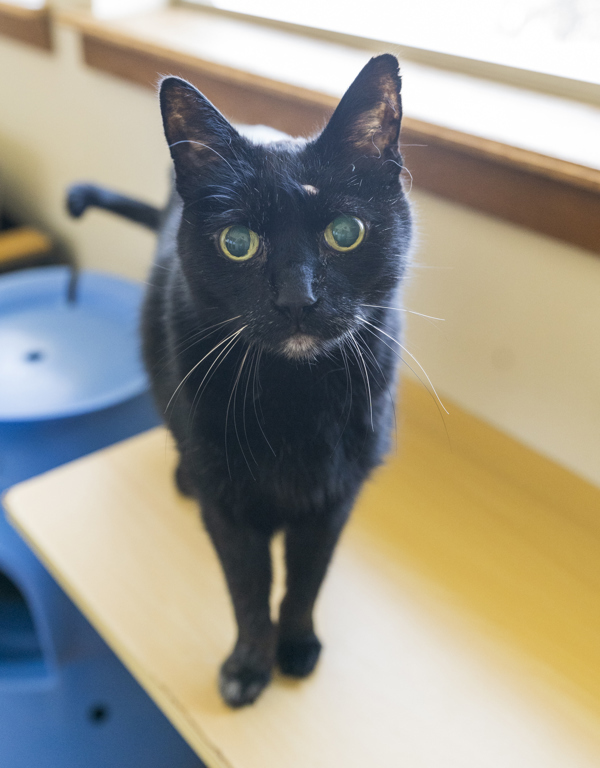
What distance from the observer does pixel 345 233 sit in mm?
489

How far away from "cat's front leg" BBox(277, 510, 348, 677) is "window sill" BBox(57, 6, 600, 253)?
0.43m

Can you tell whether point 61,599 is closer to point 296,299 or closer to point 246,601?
point 246,601

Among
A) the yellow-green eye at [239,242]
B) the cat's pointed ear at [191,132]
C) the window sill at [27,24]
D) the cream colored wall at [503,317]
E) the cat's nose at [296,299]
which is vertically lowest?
the cream colored wall at [503,317]

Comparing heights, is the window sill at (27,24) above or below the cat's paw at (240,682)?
above

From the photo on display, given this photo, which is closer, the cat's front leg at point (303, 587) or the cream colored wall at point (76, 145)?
the cat's front leg at point (303, 587)

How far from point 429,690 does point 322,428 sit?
313 millimetres

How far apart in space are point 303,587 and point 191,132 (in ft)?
1.51

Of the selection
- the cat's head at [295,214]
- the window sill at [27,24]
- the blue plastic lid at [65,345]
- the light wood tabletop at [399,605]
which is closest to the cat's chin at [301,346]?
the cat's head at [295,214]

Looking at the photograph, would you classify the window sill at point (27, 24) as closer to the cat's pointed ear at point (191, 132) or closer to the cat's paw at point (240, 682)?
the cat's pointed ear at point (191, 132)

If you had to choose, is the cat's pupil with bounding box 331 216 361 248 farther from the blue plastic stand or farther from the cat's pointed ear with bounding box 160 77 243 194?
the blue plastic stand

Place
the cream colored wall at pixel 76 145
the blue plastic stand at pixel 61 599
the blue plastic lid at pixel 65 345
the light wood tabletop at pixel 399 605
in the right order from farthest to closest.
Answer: the cream colored wall at pixel 76 145 < the blue plastic lid at pixel 65 345 < the blue plastic stand at pixel 61 599 < the light wood tabletop at pixel 399 605

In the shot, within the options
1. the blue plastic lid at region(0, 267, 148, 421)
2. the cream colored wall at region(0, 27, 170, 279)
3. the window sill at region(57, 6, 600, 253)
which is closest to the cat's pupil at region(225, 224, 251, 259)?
the window sill at region(57, 6, 600, 253)

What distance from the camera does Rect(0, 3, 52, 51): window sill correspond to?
1228mm

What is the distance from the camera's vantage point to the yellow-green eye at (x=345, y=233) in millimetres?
486
